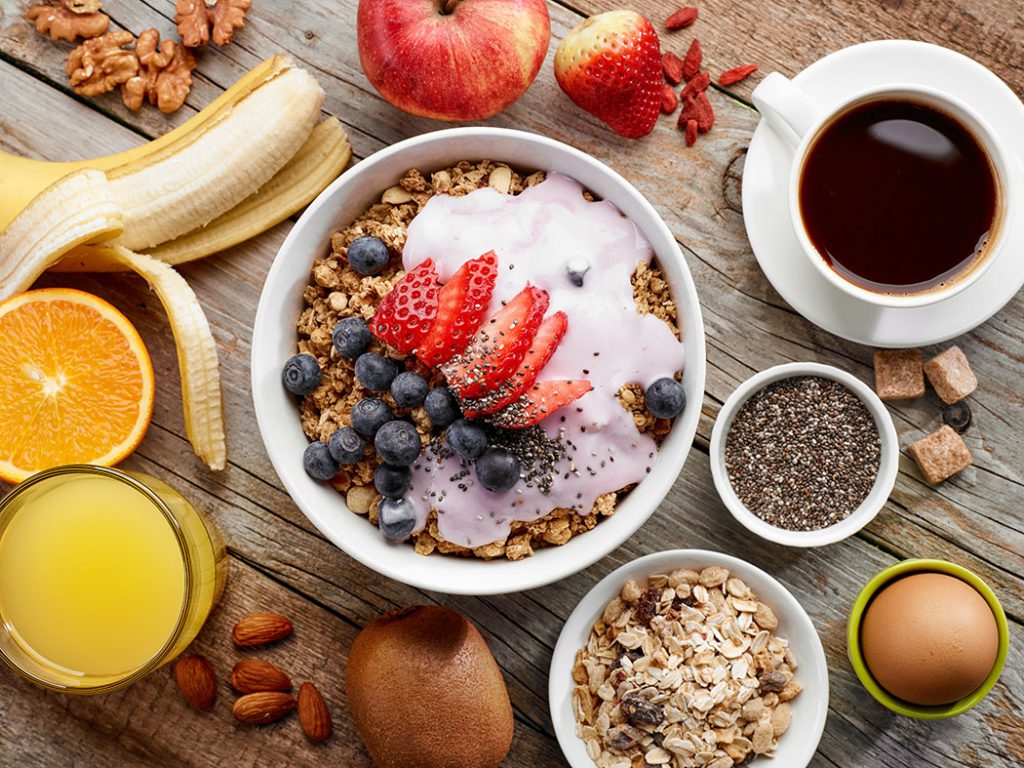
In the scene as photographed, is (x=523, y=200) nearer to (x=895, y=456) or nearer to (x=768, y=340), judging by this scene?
(x=768, y=340)

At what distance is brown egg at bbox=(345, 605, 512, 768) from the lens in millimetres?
1527

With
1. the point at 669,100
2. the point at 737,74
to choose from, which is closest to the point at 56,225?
the point at 669,100

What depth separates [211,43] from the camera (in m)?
1.68

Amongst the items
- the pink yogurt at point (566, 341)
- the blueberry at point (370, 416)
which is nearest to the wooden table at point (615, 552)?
the pink yogurt at point (566, 341)

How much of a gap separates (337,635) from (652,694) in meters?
0.60

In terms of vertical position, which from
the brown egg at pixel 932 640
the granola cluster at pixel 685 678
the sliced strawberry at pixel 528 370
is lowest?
the granola cluster at pixel 685 678

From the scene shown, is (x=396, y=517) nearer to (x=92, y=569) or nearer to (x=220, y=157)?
(x=92, y=569)

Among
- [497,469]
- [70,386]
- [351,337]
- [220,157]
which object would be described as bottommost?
[70,386]

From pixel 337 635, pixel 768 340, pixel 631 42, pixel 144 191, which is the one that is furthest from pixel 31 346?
pixel 768 340

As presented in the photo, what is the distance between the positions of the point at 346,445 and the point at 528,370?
0.32 meters

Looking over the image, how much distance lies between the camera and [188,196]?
5.21ft

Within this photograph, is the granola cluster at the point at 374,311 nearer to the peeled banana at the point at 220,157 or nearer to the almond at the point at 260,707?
the peeled banana at the point at 220,157

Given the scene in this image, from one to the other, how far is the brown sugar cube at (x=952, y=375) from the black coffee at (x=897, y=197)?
0.19 metres

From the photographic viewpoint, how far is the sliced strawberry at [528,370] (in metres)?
1.33
